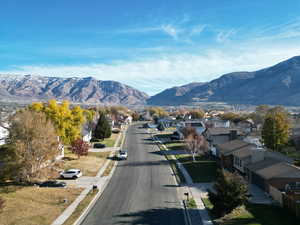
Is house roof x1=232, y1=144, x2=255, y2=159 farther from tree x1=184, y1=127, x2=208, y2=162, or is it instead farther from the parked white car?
the parked white car

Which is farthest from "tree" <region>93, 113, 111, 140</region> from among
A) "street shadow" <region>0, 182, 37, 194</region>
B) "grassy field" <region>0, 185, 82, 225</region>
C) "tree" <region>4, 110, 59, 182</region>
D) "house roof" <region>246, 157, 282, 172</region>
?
"house roof" <region>246, 157, 282, 172</region>

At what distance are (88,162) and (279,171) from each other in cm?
3068

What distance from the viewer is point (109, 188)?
33.9 m

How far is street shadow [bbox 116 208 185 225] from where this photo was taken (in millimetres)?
23172

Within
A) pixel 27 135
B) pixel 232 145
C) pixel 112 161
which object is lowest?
pixel 112 161

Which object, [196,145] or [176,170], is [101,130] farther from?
[176,170]

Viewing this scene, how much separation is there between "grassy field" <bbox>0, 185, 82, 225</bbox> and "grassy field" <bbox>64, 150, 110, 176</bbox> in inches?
380

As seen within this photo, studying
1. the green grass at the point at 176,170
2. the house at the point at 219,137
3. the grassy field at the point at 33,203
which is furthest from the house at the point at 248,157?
the grassy field at the point at 33,203

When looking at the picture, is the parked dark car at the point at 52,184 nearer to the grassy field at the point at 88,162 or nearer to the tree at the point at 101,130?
the grassy field at the point at 88,162

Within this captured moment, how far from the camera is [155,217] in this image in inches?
955

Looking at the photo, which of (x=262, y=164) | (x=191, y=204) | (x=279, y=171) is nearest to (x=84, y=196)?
(x=191, y=204)

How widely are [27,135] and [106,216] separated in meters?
16.8

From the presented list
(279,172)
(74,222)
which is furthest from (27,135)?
(279,172)

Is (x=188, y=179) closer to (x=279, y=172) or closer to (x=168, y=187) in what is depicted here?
(x=168, y=187)
